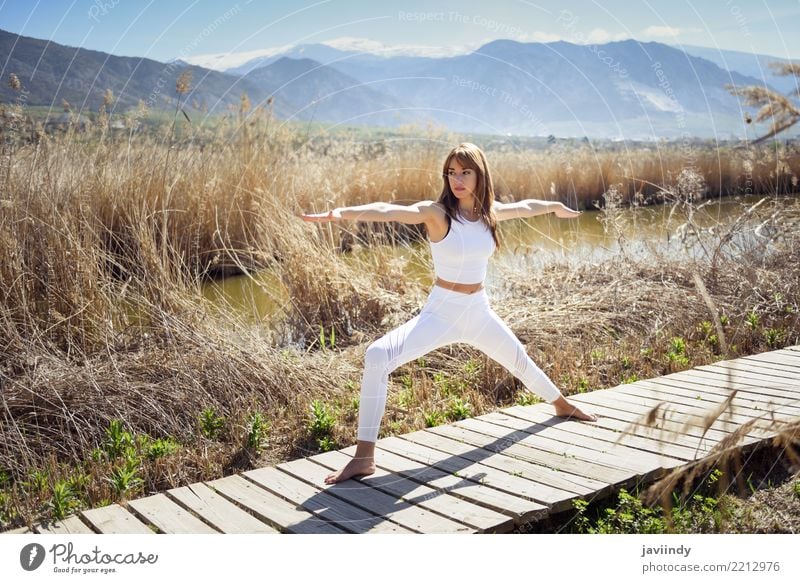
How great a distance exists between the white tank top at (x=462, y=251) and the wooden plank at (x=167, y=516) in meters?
1.54

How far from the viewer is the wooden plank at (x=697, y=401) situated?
4.02m

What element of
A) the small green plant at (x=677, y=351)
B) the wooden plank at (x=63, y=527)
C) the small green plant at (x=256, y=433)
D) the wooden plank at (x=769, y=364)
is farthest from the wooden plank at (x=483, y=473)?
the small green plant at (x=677, y=351)

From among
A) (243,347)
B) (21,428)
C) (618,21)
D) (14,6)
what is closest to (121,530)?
(21,428)

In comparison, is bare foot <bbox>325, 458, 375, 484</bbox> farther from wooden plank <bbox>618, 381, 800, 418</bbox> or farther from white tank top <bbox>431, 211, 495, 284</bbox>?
wooden plank <bbox>618, 381, 800, 418</bbox>

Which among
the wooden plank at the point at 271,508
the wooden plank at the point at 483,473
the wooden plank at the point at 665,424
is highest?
the wooden plank at the point at 665,424

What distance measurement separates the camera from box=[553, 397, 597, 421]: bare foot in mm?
4156

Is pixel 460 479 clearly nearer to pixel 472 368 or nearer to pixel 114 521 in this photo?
pixel 114 521

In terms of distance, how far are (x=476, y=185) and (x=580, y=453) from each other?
1342mm

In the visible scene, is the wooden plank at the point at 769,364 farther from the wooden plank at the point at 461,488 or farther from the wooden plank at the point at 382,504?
the wooden plank at the point at 382,504

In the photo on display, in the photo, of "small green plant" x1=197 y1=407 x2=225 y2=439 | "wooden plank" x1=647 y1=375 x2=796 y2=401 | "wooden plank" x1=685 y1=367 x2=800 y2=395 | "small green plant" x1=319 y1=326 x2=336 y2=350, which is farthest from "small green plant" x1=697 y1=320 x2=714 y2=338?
"small green plant" x1=197 y1=407 x2=225 y2=439

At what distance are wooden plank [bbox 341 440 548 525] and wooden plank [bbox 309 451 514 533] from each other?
3 centimetres

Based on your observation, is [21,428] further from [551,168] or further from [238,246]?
[551,168]

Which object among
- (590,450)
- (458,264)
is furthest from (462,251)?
(590,450)

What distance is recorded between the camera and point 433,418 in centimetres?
439
